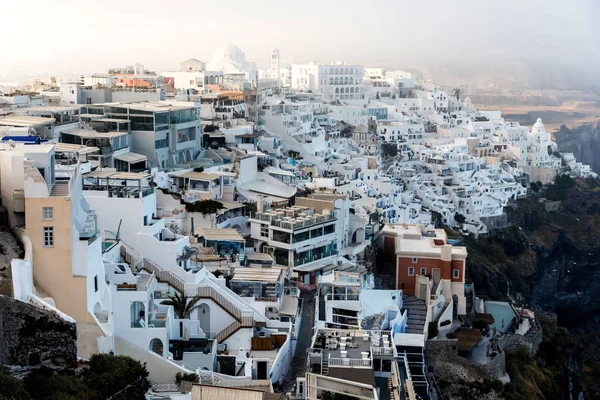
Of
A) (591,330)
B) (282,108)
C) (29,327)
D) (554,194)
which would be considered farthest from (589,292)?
(29,327)

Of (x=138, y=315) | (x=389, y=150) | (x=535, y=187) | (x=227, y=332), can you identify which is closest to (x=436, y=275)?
(x=227, y=332)

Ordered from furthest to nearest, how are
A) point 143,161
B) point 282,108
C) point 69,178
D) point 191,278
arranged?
point 282,108 < point 143,161 < point 191,278 < point 69,178

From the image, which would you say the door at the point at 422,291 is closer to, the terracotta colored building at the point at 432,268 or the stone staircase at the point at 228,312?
the terracotta colored building at the point at 432,268

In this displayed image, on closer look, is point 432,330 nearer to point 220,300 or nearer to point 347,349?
point 347,349

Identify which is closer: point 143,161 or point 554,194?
point 143,161

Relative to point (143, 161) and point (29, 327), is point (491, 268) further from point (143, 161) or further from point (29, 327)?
point (29, 327)

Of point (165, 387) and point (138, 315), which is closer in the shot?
point (165, 387)

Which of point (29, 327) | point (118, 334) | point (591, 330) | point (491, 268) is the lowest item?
point (591, 330)
